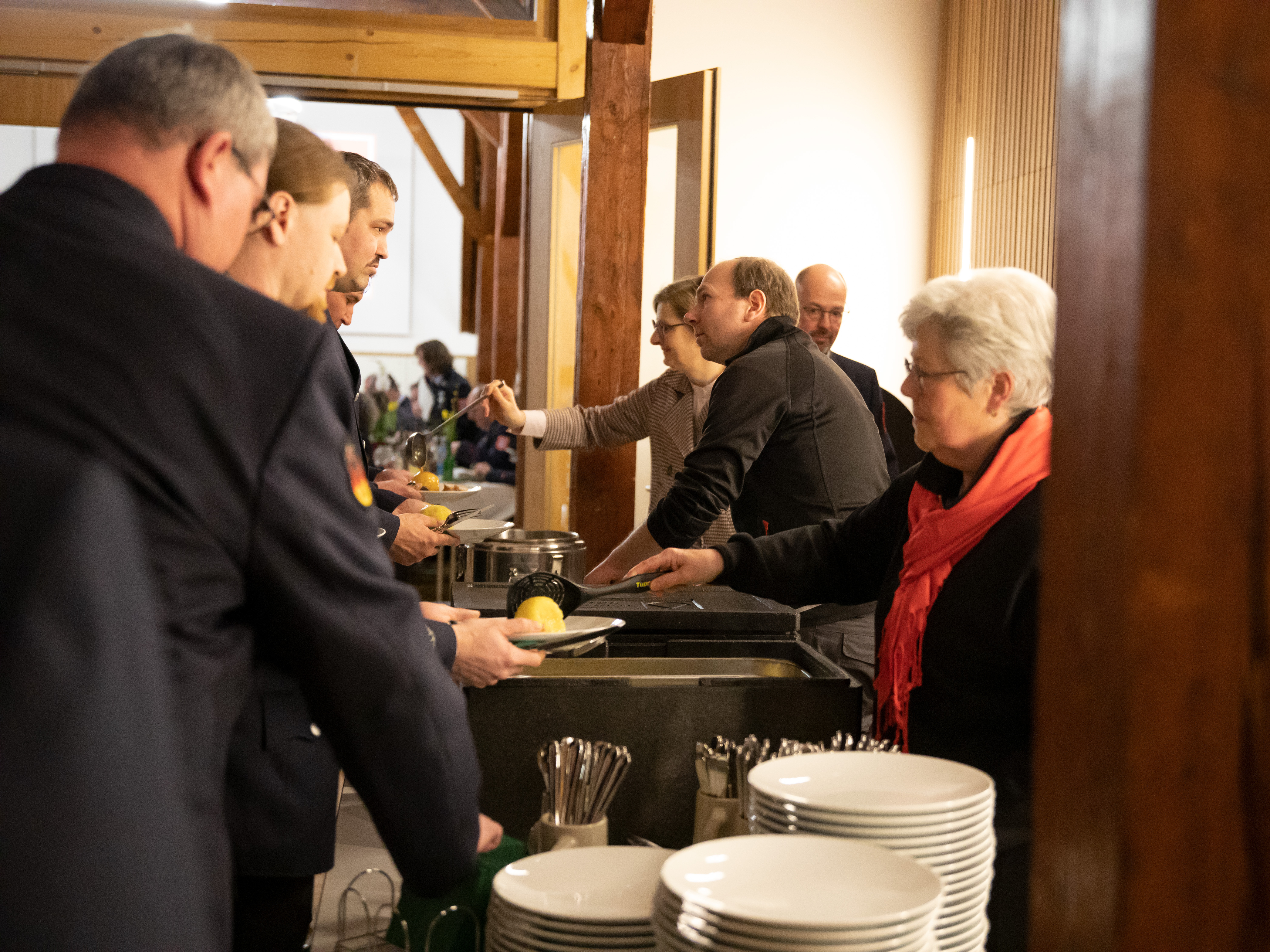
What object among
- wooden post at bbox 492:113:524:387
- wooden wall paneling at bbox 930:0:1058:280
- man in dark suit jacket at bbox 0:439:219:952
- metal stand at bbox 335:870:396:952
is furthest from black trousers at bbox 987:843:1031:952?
wooden post at bbox 492:113:524:387

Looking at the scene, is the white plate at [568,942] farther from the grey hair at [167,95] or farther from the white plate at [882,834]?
the grey hair at [167,95]

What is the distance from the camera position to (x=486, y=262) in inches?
407

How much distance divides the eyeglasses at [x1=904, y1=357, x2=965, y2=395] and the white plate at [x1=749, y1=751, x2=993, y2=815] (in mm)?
638

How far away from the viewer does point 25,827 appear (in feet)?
2.74

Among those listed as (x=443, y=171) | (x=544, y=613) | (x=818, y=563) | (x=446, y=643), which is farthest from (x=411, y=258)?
(x=446, y=643)

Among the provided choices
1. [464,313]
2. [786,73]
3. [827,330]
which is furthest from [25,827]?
[464,313]

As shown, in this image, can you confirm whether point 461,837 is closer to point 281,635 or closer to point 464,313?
point 281,635

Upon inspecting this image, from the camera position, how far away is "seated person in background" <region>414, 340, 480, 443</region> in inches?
308

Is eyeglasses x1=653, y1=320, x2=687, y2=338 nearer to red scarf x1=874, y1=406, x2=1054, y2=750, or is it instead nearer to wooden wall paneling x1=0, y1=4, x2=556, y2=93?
wooden wall paneling x1=0, y1=4, x2=556, y2=93

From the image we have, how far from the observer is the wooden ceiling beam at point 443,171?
7.67 metres

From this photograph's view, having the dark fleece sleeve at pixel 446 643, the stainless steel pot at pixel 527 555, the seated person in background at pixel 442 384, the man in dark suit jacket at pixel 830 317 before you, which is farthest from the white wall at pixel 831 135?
the dark fleece sleeve at pixel 446 643

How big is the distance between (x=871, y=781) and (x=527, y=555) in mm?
1379

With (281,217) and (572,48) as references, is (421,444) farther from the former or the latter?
(281,217)

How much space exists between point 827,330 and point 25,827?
354 centimetres
